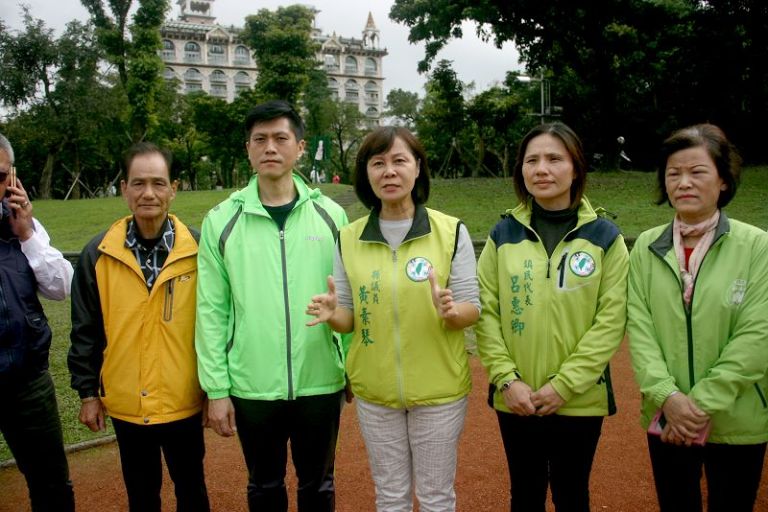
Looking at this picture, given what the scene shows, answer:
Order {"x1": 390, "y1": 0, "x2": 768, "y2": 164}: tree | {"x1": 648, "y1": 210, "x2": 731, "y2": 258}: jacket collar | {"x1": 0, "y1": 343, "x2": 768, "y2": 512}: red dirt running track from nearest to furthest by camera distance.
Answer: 1. {"x1": 648, "y1": 210, "x2": 731, "y2": 258}: jacket collar
2. {"x1": 0, "y1": 343, "x2": 768, "y2": 512}: red dirt running track
3. {"x1": 390, "y1": 0, "x2": 768, "y2": 164}: tree

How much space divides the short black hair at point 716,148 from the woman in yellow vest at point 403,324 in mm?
935

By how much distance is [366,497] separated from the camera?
12.1ft

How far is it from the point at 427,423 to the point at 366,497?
1.45 meters

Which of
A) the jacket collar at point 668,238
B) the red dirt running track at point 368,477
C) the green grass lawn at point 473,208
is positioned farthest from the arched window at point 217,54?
the jacket collar at point 668,238

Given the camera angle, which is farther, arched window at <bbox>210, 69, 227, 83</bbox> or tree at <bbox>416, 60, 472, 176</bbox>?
arched window at <bbox>210, 69, 227, 83</bbox>

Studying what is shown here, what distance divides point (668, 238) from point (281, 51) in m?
34.3

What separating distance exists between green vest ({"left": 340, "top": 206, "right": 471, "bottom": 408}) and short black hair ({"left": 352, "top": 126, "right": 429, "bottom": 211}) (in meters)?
0.16

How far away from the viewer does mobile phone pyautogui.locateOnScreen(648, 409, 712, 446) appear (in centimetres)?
231

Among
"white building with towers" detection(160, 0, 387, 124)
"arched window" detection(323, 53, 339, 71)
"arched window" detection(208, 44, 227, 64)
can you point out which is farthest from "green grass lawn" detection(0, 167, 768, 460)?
"arched window" detection(323, 53, 339, 71)

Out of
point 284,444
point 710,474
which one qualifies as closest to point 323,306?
point 284,444

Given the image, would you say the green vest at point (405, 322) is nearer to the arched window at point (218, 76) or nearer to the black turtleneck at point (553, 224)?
the black turtleneck at point (553, 224)

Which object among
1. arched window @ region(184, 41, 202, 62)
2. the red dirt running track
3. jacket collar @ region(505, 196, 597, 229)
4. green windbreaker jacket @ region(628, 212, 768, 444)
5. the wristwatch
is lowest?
the red dirt running track

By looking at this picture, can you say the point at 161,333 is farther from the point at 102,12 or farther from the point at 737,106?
the point at 102,12

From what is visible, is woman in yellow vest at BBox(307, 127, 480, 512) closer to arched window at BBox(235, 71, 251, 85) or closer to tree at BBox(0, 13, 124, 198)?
tree at BBox(0, 13, 124, 198)
